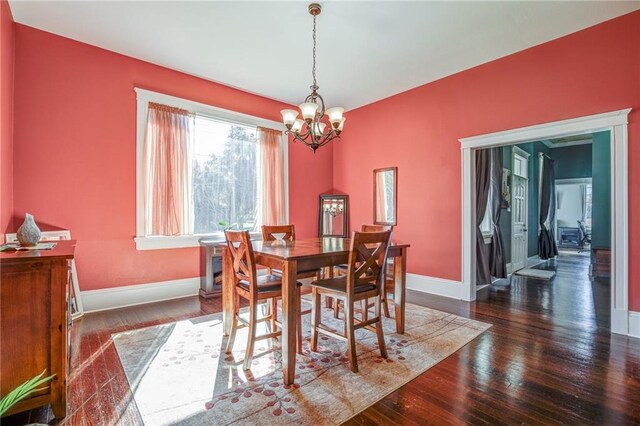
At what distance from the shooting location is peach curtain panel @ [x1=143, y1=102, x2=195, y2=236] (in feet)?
12.5

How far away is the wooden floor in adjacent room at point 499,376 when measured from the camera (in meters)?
1.73

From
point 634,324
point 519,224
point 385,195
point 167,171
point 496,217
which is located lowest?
point 634,324

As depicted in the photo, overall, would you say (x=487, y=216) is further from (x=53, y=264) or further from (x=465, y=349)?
(x=53, y=264)

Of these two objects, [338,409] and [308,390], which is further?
[308,390]

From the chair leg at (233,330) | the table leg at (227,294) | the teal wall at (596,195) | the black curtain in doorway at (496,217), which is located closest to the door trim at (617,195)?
the black curtain in doorway at (496,217)

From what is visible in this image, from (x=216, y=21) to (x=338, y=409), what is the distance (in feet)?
11.4

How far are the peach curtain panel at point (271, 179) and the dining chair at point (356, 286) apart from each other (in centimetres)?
258

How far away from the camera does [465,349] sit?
2551 millimetres

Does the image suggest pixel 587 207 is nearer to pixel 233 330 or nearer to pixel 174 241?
pixel 233 330

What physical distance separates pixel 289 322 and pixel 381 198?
3385 mm

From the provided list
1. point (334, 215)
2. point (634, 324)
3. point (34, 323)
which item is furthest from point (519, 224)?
point (34, 323)

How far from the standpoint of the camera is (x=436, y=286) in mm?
4316

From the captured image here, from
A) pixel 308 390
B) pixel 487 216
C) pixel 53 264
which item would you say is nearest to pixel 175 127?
pixel 53 264

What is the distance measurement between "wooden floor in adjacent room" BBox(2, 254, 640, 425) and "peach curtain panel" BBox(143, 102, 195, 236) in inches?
42.0
